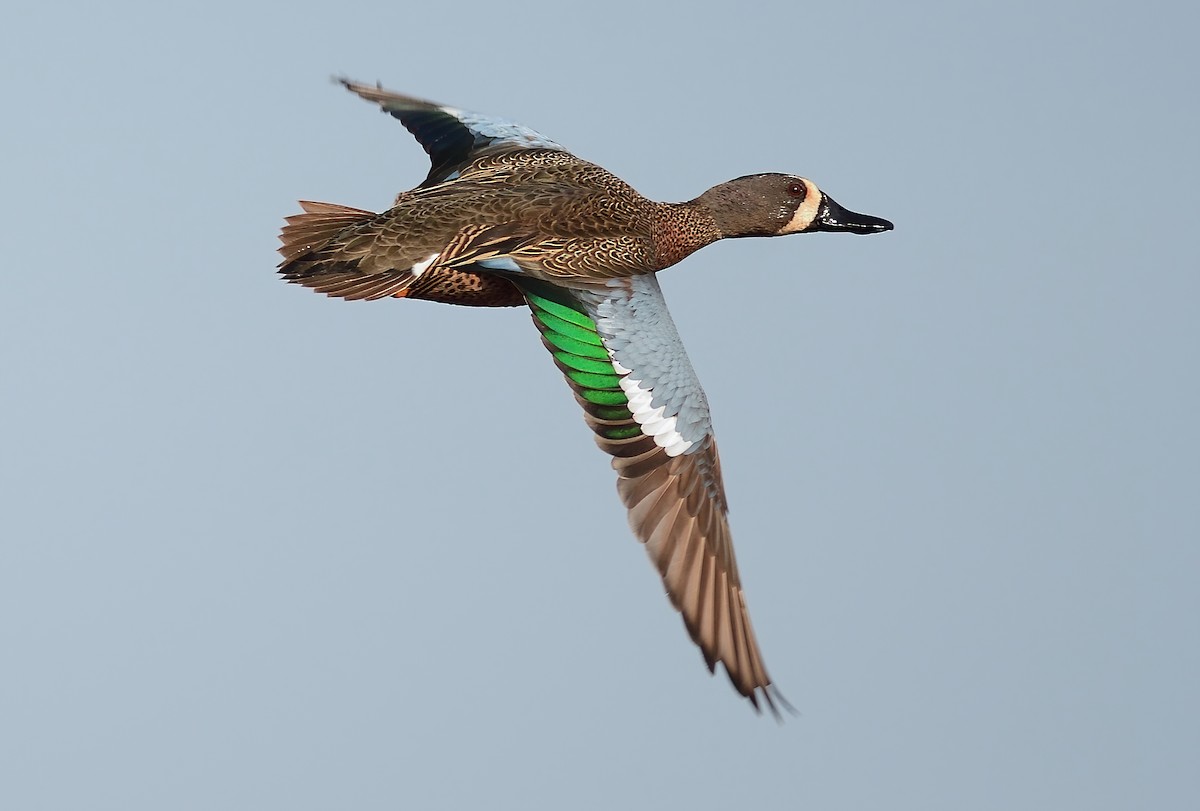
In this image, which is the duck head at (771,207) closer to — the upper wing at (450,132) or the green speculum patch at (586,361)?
the upper wing at (450,132)

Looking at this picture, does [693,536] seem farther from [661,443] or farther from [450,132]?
[450,132]

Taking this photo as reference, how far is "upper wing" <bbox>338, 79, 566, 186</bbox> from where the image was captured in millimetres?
9484

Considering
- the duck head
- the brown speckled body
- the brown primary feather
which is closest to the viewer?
the brown primary feather

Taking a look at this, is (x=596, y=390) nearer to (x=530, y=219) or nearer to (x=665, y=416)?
(x=665, y=416)

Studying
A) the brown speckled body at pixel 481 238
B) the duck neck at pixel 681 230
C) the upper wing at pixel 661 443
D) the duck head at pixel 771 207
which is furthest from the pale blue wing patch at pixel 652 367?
the duck head at pixel 771 207

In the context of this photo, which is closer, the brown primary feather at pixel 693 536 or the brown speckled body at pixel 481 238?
the brown primary feather at pixel 693 536

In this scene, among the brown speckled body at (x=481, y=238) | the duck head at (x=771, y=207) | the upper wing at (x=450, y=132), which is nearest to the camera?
the brown speckled body at (x=481, y=238)

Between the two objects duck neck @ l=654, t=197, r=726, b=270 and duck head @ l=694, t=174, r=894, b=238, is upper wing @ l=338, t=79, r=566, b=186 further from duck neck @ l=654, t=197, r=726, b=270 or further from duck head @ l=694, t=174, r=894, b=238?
duck head @ l=694, t=174, r=894, b=238

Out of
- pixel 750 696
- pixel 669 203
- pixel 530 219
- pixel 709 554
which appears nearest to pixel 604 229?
pixel 530 219

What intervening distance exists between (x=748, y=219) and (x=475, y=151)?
5.30 ft

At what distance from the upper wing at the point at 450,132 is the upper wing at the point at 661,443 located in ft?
5.25

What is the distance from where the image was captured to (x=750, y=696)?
24.9 feet

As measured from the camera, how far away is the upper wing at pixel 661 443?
7691mm

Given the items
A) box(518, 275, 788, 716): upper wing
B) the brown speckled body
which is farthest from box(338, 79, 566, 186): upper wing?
box(518, 275, 788, 716): upper wing
